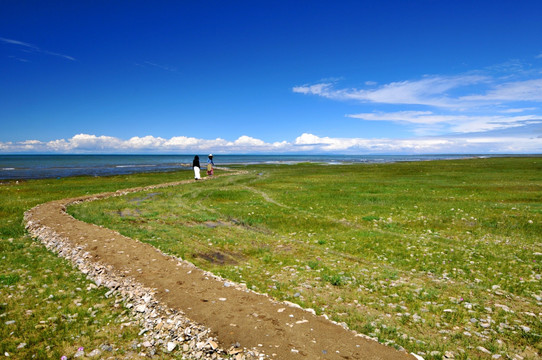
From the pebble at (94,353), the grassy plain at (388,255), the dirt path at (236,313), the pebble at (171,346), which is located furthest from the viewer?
the grassy plain at (388,255)

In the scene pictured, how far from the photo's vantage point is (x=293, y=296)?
12.7m

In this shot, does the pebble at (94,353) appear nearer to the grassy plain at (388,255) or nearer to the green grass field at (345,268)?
the green grass field at (345,268)

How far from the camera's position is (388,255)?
18.0 m

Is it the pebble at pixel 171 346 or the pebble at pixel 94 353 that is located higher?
the pebble at pixel 171 346

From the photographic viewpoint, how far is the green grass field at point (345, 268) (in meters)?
9.88

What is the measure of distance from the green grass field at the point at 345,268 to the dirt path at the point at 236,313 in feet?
4.06

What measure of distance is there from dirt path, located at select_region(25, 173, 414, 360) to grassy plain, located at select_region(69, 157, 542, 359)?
4.36 ft

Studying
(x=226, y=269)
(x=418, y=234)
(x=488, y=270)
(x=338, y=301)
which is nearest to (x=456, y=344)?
(x=338, y=301)

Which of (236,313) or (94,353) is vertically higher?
(236,313)

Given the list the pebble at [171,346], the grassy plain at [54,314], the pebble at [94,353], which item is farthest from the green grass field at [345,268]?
the pebble at [171,346]

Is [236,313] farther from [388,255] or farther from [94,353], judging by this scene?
[388,255]

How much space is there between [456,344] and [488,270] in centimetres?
794

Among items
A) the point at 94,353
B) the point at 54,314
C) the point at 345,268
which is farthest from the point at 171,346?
the point at 345,268

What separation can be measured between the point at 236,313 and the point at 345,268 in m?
7.60
